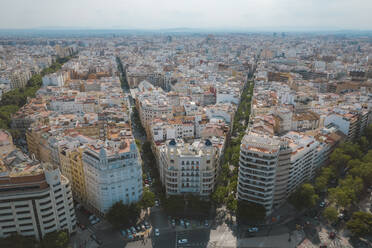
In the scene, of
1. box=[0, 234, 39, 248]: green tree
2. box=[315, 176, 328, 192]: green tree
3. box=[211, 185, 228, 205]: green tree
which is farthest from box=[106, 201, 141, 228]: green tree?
box=[315, 176, 328, 192]: green tree

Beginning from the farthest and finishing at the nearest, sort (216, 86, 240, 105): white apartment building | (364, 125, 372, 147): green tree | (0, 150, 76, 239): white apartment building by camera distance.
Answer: (216, 86, 240, 105): white apartment building < (364, 125, 372, 147): green tree < (0, 150, 76, 239): white apartment building

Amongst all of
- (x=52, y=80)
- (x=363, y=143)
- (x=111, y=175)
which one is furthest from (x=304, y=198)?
(x=52, y=80)

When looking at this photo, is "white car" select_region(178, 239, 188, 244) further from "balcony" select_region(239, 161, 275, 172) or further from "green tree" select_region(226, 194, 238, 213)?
"balcony" select_region(239, 161, 275, 172)

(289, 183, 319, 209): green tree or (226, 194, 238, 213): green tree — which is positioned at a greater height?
(289, 183, 319, 209): green tree

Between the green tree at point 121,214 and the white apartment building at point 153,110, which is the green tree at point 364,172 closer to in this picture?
the green tree at point 121,214

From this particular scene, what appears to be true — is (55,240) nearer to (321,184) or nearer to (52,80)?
(321,184)

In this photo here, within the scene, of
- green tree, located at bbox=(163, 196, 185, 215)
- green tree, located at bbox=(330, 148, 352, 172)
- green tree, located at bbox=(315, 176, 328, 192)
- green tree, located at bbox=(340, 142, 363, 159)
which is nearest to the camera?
green tree, located at bbox=(163, 196, 185, 215)

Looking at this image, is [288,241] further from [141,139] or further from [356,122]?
[141,139]
